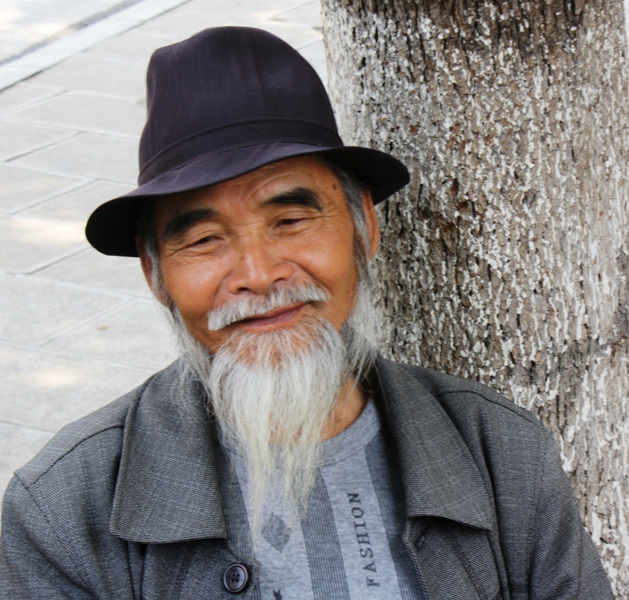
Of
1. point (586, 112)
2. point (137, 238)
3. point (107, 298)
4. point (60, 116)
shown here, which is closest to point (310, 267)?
point (137, 238)

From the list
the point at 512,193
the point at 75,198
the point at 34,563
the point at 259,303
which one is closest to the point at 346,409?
the point at 259,303

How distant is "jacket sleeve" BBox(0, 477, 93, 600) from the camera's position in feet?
6.16

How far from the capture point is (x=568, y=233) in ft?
7.38

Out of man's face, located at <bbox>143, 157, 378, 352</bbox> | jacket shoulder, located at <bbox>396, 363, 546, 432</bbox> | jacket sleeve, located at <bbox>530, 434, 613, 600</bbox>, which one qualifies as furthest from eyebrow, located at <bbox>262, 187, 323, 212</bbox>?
jacket sleeve, located at <bbox>530, 434, 613, 600</bbox>

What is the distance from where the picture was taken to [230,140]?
199 centimetres

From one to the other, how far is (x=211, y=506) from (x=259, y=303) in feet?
1.28

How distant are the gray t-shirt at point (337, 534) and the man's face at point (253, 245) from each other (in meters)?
0.29

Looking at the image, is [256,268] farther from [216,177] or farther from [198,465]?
[198,465]

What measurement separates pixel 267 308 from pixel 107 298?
3.40m

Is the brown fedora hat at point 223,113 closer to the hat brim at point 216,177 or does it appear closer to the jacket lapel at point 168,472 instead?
the hat brim at point 216,177

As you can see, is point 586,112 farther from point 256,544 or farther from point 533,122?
point 256,544

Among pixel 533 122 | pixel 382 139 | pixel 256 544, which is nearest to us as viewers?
pixel 256 544

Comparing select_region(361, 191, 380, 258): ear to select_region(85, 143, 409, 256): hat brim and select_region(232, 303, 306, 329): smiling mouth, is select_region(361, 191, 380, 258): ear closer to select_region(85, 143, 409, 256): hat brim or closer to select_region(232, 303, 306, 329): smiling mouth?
select_region(85, 143, 409, 256): hat brim

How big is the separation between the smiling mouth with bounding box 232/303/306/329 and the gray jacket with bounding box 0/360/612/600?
0.21 meters
